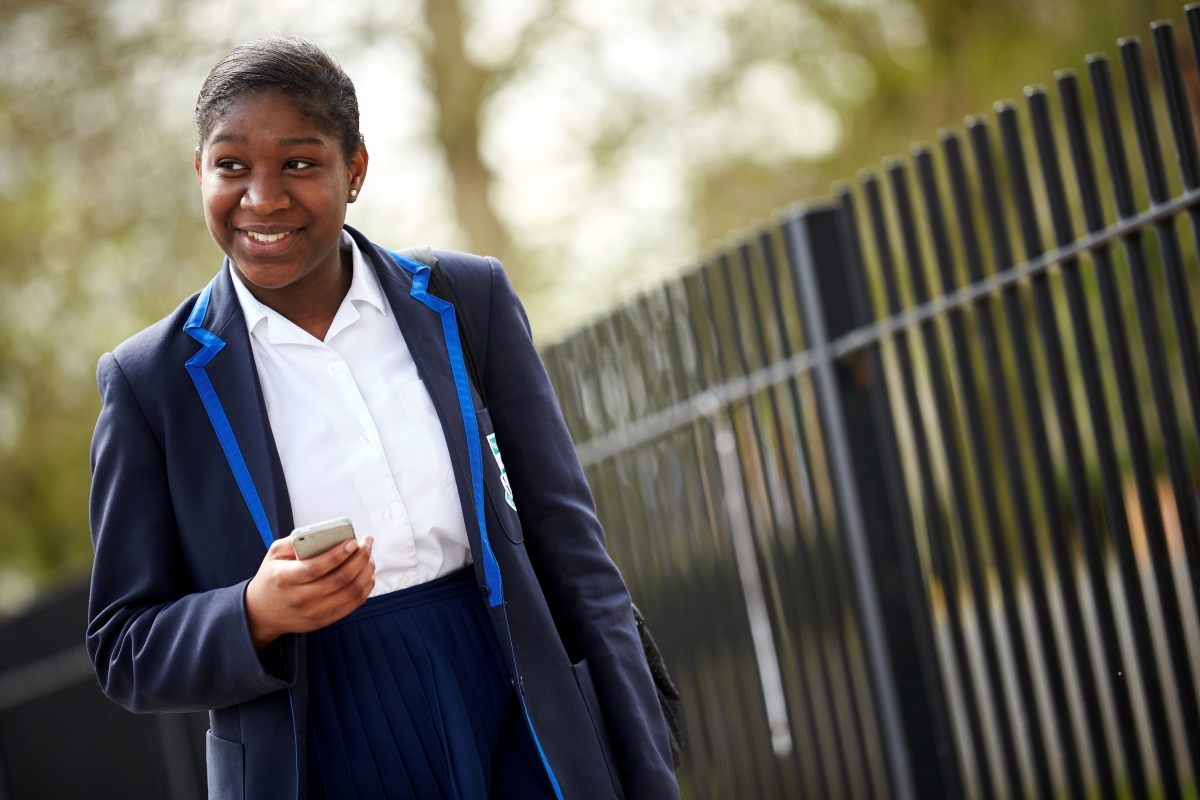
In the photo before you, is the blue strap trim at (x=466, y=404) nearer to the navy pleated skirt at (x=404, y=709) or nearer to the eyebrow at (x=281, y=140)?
the navy pleated skirt at (x=404, y=709)

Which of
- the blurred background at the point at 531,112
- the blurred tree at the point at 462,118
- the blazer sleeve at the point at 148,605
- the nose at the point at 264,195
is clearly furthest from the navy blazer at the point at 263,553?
the blurred tree at the point at 462,118

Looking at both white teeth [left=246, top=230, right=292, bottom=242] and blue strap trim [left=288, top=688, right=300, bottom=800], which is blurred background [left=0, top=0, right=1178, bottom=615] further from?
blue strap trim [left=288, top=688, right=300, bottom=800]

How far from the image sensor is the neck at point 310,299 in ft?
6.70

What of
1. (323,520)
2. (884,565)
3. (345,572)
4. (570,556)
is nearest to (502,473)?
(570,556)

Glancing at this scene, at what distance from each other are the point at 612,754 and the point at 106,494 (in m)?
0.93

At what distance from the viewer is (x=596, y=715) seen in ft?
6.64

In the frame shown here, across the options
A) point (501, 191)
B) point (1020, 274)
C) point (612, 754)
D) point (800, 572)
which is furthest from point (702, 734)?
point (501, 191)

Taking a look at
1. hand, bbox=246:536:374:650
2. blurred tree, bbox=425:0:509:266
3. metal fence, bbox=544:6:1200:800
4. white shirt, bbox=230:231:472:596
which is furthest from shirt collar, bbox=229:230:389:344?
blurred tree, bbox=425:0:509:266

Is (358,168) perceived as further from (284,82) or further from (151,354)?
(151,354)

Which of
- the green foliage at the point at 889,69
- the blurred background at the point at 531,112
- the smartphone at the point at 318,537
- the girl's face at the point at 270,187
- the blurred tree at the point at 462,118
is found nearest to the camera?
the smartphone at the point at 318,537

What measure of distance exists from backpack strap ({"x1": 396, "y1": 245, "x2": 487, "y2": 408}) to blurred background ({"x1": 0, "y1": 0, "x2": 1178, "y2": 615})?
7.15 metres

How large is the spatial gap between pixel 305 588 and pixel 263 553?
200 mm

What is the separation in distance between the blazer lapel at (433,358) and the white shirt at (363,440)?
→ 3 centimetres

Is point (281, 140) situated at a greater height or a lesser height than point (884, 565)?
greater
